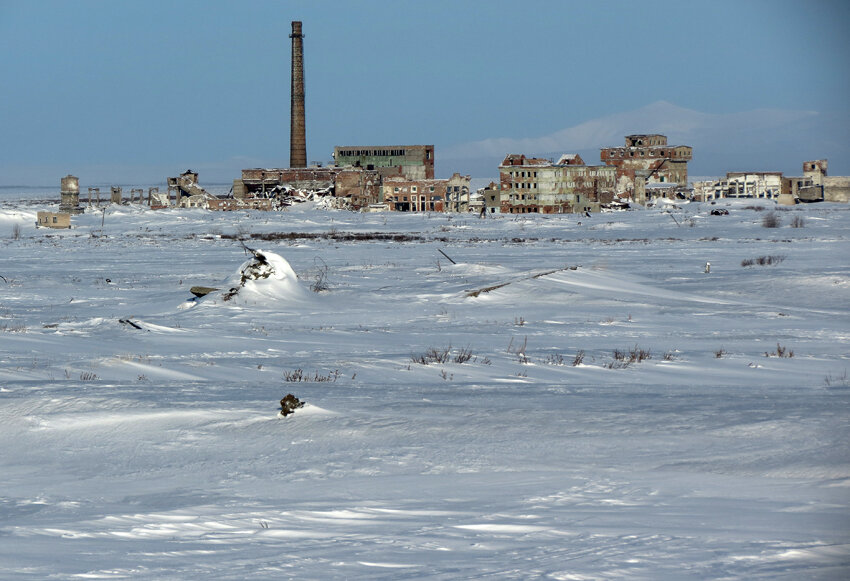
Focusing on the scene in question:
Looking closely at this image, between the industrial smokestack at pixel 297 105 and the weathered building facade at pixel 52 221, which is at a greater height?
the industrial smokestack at pixel 297 105

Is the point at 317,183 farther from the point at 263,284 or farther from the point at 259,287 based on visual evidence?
the point at 259,287

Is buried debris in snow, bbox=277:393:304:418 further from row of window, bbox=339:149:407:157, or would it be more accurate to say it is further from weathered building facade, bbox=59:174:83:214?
row of window, bbox=339:149:407:157

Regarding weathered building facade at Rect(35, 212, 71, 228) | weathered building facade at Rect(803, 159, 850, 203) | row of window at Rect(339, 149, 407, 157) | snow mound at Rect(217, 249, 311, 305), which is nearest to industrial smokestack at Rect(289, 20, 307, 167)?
row of window at Rect(339, 149, 407, 157)

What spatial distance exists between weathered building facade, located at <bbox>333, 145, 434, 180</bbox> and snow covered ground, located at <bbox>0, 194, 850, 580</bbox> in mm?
103162

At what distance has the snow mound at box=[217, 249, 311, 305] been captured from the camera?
19.2 meters

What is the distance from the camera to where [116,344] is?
45.6 feet

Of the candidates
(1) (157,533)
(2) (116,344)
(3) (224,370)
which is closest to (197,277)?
(2) (116,344)

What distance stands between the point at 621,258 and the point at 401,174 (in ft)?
281

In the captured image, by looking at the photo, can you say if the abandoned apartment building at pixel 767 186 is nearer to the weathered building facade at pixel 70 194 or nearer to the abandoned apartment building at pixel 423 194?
the abandoned apartment building at pixel 423 194

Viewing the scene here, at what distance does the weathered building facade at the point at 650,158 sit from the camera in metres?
128

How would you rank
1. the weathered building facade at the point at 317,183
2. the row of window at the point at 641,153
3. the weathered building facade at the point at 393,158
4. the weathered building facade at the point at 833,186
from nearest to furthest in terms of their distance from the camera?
the weathered building facade at the point at 317,183, the weathered building facade at the point at 393,158, the weathered building facade at the point at 833,186, the row of window at the point at 641,153

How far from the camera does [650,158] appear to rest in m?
130

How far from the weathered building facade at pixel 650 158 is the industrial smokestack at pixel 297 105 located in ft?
133

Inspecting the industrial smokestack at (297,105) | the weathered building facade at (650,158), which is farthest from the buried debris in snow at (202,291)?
the weathered building facade at (650,158)
